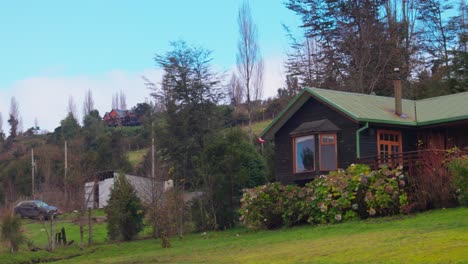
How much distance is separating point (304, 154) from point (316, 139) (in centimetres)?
118

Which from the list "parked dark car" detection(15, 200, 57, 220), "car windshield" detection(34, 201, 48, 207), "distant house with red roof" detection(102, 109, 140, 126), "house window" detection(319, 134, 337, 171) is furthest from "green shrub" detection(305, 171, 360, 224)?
"distant house with red roof" detection(102, 109, 140, 126)

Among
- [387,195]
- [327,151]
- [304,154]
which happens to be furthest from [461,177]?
[304,154]

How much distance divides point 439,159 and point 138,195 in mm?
14645

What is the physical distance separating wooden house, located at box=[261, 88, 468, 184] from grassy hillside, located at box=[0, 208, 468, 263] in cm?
420

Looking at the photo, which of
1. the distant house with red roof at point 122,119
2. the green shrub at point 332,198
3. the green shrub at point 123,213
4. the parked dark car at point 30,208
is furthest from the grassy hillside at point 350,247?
the distant house with red roof at point 122,119

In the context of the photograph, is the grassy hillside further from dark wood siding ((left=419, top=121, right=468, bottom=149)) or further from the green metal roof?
dark wood siding ((left=419, top=121, right=468, bottom=149))

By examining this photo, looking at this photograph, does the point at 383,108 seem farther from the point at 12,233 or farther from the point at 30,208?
the point at 30,208

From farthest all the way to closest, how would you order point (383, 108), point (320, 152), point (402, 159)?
point (383, 108) → point (320, 152) → point (402, 159)

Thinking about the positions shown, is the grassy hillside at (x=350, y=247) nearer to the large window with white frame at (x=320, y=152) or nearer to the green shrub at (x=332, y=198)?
the green shrub at (x=332, y=198)

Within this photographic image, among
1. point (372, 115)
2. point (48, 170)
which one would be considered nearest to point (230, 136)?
point (372, 115)

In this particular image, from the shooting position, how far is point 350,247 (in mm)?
14406

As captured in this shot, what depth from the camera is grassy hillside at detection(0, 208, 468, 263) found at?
1207 centimetres

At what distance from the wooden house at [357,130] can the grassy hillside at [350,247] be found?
13.8 ft

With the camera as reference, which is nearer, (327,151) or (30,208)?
(327,151)
